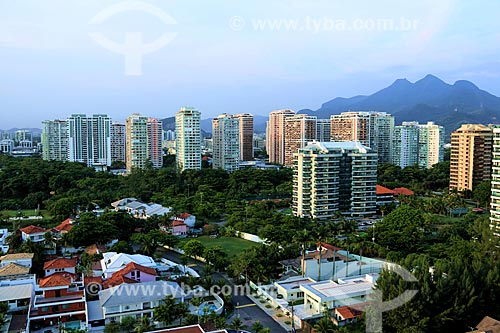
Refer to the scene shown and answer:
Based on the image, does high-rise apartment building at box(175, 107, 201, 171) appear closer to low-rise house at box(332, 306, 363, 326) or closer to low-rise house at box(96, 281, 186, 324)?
low-rise house at box(96, 281, 186, 324)

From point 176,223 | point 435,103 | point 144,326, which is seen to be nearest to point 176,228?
point 176,223

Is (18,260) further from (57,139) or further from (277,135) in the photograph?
(277,135)

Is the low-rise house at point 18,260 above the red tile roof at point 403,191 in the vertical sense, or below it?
below

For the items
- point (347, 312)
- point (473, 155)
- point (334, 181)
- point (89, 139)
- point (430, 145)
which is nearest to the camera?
point (347, 312)

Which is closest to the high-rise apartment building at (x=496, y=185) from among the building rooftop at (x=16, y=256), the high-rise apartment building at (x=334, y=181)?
Answer: the high-rise apartment building at (x=334, y=181)

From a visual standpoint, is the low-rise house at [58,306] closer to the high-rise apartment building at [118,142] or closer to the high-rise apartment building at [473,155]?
the high-rise apartment building at [473,155]
